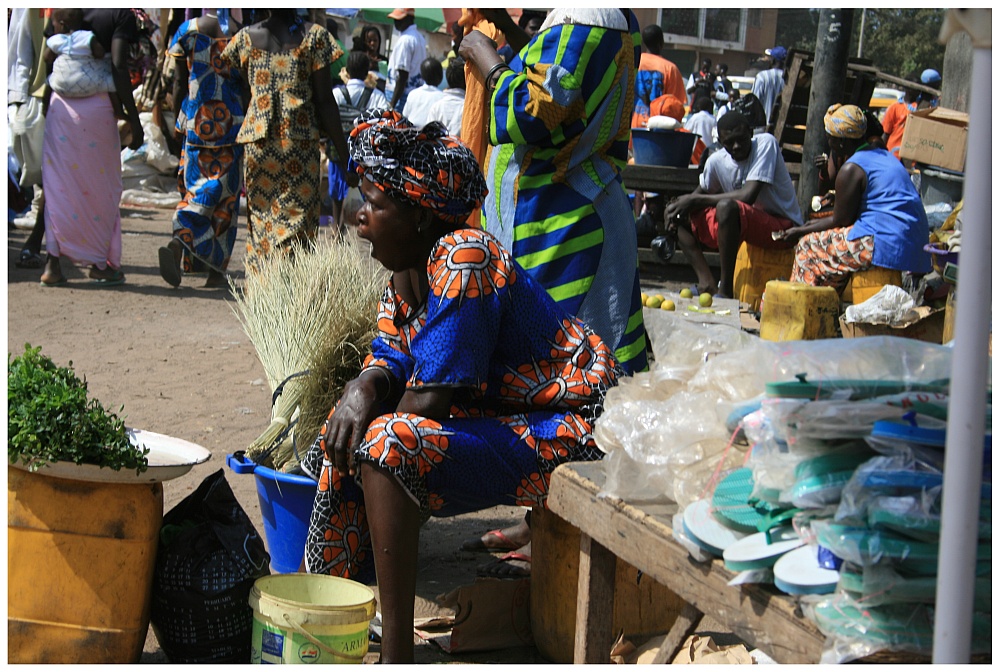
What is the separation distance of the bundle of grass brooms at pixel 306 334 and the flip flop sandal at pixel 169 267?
163 inches

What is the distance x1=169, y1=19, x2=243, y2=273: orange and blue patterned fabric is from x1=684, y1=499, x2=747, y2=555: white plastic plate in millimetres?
5470

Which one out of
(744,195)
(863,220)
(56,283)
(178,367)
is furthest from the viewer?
(56,283)

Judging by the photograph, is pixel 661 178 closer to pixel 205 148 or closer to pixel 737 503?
pixel 205 148

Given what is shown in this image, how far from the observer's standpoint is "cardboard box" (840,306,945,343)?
5.29 metres

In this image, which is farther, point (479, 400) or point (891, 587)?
point (479, 400)

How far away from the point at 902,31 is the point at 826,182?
106 ft

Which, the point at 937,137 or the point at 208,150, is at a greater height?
the point at 937,137

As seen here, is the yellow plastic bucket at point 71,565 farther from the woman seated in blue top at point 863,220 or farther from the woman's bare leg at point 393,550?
the woman seated in blue top at point 863,220

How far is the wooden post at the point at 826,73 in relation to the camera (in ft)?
26.2

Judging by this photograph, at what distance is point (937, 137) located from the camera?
19.5 feet

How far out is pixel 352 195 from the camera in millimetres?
10539

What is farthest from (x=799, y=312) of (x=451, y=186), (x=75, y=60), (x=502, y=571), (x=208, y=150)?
(x=75, y=60)

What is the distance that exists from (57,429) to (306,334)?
104 cm

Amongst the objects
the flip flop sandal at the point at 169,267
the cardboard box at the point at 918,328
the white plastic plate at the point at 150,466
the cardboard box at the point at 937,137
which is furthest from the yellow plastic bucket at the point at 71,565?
the flip flop sandal at the point at 169,267
